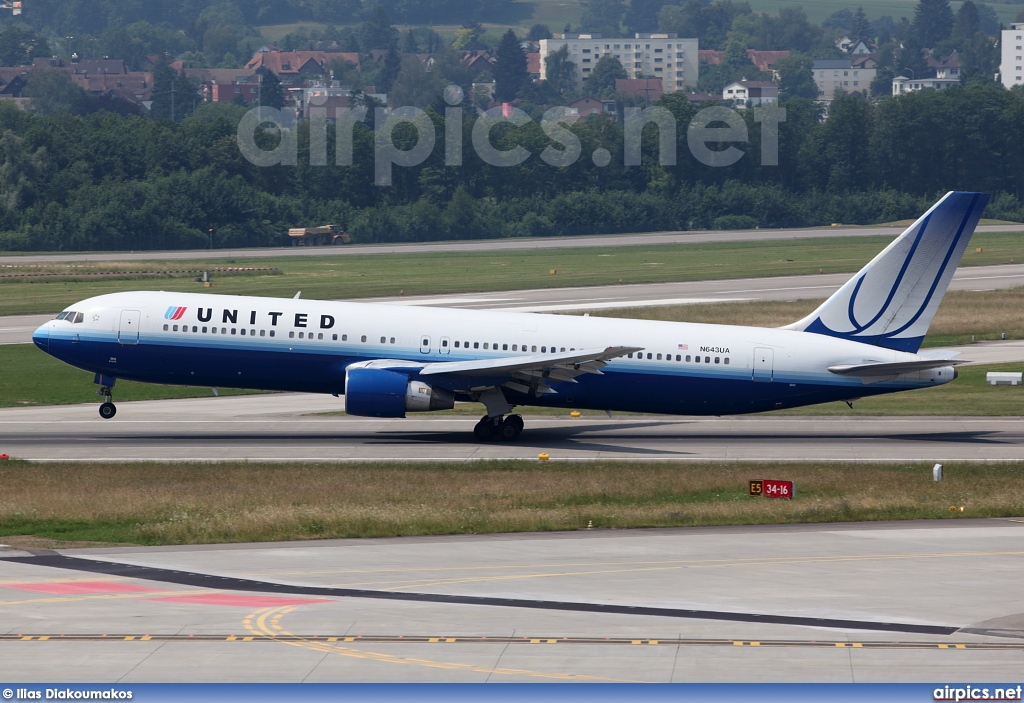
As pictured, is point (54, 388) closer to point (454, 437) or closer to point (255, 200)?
point (454, 437)

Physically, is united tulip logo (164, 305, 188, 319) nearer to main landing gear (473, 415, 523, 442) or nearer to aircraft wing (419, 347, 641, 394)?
aircraft wing (419, 347, 641, 394)

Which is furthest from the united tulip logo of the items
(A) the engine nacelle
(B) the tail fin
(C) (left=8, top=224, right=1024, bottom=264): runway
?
(C) (left=8, top=224, right=1024, bottom=264): runway

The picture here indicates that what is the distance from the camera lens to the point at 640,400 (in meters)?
50.0

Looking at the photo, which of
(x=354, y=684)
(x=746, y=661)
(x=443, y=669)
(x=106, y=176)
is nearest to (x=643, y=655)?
→ (x=746, y=661)

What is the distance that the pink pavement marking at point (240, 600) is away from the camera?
26.7 metres

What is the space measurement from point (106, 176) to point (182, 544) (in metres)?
155

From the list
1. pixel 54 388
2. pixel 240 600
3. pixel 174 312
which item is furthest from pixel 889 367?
pixel 54 388

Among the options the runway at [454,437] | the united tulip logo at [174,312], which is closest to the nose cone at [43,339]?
the runway at [454,437]

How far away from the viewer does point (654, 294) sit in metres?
101

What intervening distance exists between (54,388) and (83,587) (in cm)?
3671

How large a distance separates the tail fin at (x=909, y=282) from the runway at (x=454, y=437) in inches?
153

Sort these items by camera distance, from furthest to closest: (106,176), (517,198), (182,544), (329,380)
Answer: (517,198) < (106,176) < (329,380) < (182,544)

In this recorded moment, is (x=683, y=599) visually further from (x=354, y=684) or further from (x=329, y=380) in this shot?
(x=329, y=380)

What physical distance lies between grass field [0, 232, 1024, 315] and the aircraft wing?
5028cm
